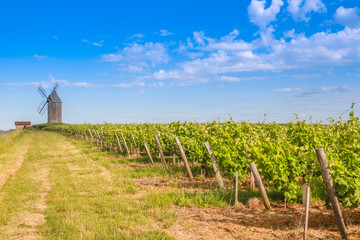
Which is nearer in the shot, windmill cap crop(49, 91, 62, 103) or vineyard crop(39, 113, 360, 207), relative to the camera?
vineyard crop(39, 113, 360, 207)

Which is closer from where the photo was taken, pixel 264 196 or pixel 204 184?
pixel 264 196

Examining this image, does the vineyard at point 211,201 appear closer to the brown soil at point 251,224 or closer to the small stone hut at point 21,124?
the brown soil at point 251,224

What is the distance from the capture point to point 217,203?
7.17 meters

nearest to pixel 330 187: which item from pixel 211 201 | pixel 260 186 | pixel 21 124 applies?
pixel 260 186

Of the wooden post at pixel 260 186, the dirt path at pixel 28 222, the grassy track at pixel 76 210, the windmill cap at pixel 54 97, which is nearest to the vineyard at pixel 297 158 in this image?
the wooden post at pixel 260 186

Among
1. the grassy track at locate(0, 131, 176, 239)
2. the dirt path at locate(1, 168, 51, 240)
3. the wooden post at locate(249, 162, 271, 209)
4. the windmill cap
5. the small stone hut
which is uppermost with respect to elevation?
the windmill cap

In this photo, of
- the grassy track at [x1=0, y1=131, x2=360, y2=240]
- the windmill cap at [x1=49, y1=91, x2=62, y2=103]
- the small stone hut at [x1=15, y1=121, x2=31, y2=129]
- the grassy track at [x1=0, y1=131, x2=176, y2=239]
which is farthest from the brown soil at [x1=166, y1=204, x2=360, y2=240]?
the small stone hut at [x1=15, y1=121, x2=31, y2=129]

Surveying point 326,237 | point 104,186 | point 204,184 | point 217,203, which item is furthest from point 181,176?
point 326,237

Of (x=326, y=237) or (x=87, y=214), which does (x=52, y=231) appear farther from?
(x=326, y=237)

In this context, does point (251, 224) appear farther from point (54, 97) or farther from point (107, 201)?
point (54, 97)

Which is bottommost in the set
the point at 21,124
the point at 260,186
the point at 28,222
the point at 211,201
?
the point at 28,222

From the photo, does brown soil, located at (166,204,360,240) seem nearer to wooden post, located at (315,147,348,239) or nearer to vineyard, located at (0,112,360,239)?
vineyard, located at (0,112,360,239)

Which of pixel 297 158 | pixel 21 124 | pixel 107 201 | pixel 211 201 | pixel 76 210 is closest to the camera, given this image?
pixel 76 210

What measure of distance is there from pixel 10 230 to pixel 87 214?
1.49m
